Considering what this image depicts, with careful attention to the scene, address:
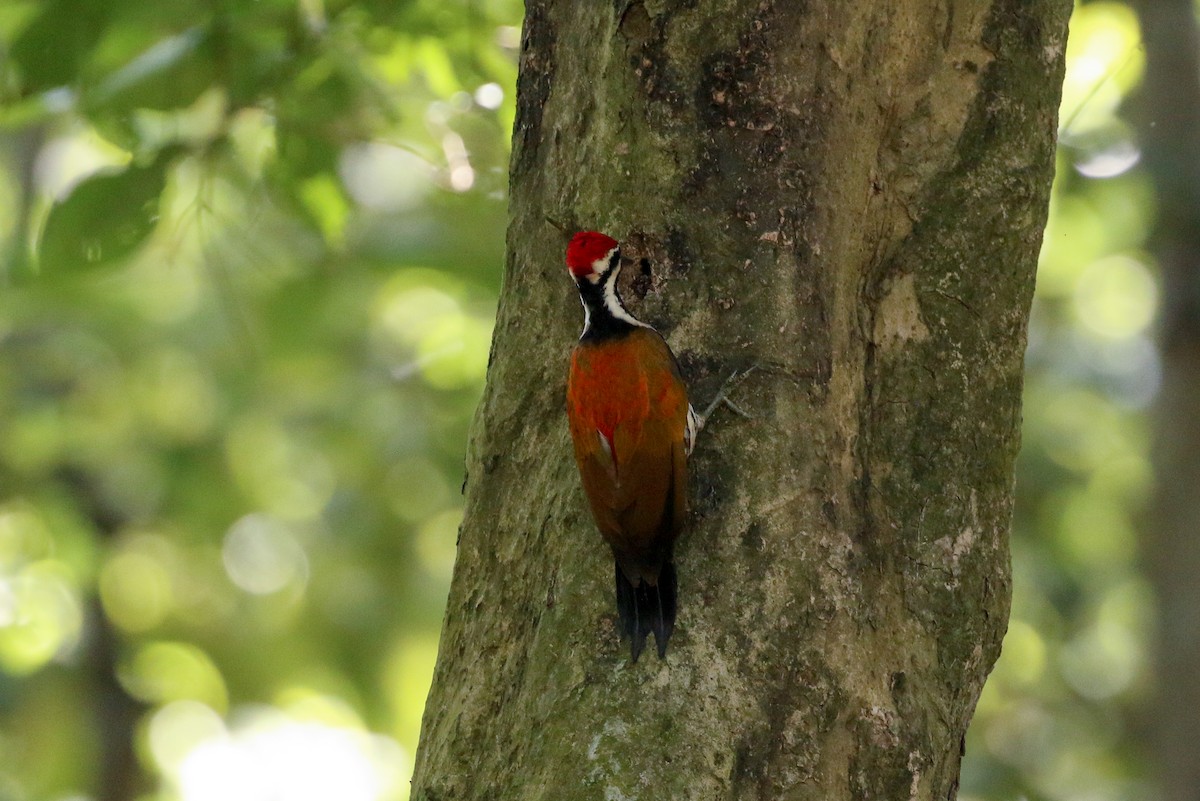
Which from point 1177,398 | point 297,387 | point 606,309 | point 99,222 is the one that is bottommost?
point 606,309

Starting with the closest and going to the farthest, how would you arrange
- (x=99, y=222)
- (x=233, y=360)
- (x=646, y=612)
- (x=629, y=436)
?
(x=646, y=612) < (x=629, y=436) < (x=99, y=222) < (x=233, y=360)

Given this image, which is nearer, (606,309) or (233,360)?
(606,309)

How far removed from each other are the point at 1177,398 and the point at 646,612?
4601 mm

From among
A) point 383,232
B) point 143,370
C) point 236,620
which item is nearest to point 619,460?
point 383,232

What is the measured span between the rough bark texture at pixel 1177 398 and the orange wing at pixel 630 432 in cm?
428

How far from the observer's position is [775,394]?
3.01 metres

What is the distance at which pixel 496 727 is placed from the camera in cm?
298

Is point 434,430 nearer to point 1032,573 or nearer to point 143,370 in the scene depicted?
point 143,370

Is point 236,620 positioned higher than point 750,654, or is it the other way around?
point 236,620

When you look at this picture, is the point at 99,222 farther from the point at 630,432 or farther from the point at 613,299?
the point at 630,432

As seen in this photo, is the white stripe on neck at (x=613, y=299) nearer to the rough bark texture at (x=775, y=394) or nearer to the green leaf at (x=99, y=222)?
the rough bark texture at (x=775, y=394)

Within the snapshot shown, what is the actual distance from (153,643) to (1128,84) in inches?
363

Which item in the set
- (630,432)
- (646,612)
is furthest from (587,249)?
(646,612)

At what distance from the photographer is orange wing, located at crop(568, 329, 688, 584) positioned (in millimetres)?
2848
